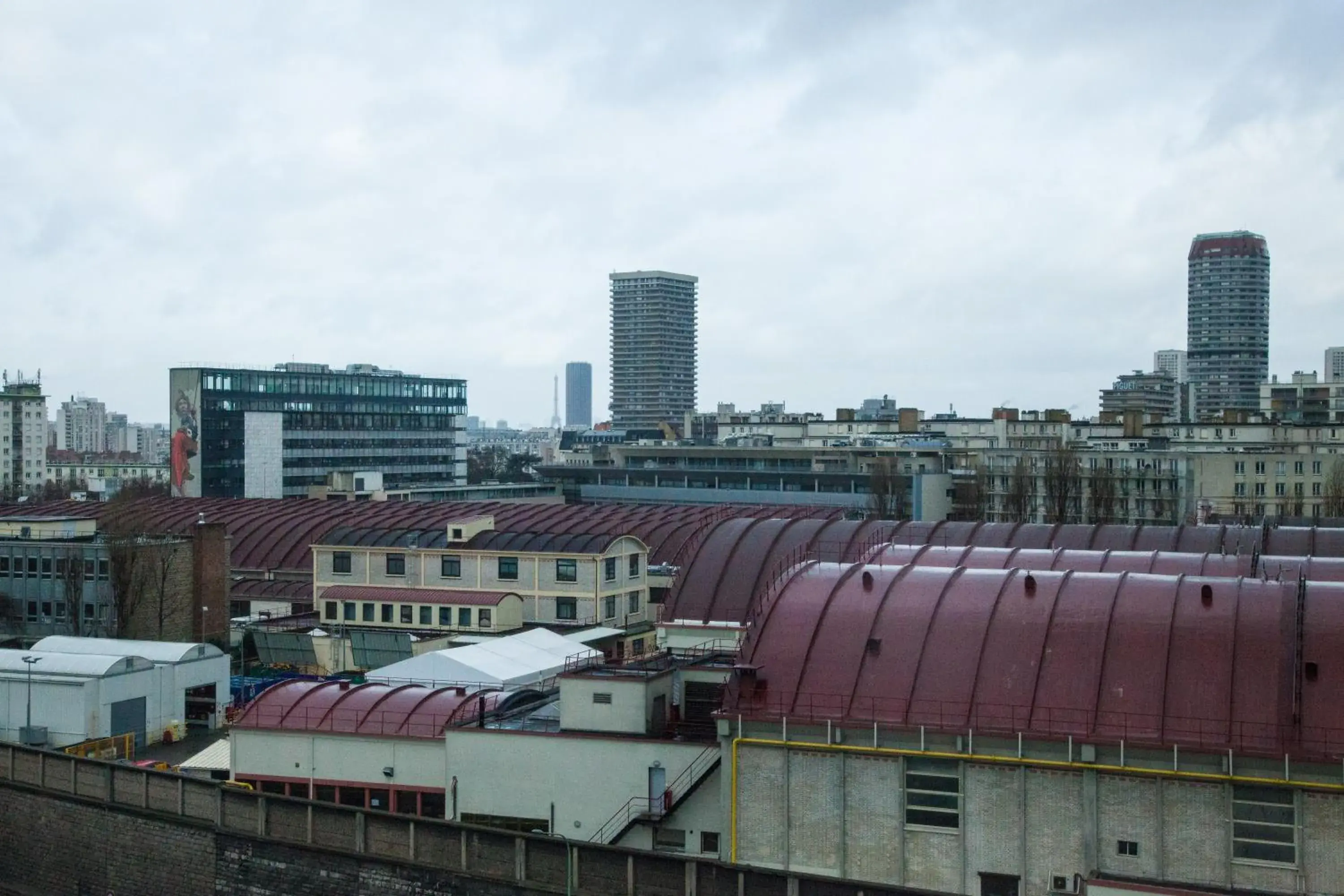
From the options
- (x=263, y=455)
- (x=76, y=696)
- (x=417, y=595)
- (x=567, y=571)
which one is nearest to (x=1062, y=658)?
(x=76, y=696)

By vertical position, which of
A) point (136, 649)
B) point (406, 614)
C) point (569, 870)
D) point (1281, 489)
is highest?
point (1281, 489)

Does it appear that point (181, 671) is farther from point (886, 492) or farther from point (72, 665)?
point (886, 492)

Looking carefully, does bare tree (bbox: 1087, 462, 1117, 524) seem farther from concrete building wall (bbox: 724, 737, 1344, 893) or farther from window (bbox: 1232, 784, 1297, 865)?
window (bbox: 1232, 784, 1297, 865)

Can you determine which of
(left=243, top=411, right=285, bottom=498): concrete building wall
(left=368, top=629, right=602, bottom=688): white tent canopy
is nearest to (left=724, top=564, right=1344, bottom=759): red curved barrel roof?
(left=368, top=629, right=602, bottom=688): white tent canopy

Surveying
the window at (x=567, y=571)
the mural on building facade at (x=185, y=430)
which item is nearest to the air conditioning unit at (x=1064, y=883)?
the window at (x=567, y=571)

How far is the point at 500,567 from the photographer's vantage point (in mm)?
62500

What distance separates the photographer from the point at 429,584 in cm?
6334

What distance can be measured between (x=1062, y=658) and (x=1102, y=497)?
64757 millimetres

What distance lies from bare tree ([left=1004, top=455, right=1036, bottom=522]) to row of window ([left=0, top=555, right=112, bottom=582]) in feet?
183

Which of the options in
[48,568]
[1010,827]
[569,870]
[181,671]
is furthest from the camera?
[48,568]

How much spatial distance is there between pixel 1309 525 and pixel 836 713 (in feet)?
118

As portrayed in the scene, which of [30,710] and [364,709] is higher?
[364,709]

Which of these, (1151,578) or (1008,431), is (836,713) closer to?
(1151,578)

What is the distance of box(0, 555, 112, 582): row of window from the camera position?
60688 millimetres
